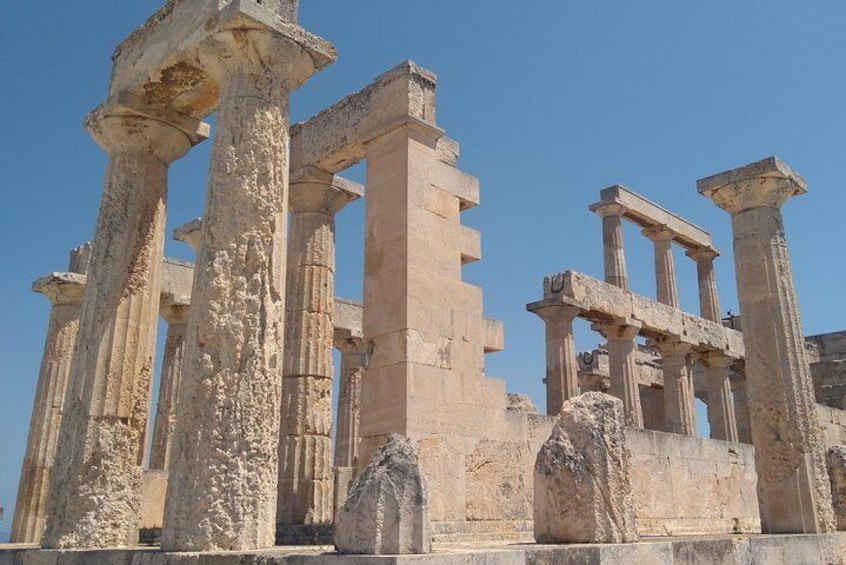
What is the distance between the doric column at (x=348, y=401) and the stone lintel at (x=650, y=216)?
8.35m

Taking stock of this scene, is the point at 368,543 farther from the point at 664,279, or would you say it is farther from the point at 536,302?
the point at 664,279

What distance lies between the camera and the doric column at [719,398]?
72.4 feet

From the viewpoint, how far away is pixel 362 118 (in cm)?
1088

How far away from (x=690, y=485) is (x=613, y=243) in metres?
9.95

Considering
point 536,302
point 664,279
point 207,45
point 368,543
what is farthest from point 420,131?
point 664,279

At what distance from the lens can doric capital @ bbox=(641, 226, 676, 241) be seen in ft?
77.9

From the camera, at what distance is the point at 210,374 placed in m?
6.55

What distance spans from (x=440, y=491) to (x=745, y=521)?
8.36 m

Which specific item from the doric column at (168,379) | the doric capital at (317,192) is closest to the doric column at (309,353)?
the doric capital at (317,192)

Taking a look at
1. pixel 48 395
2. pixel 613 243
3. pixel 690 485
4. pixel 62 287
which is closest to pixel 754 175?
pixel 690 485

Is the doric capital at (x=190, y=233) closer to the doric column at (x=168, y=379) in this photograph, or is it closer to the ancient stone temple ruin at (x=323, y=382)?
the ancient stone temple ruin at (x=323, y=382)

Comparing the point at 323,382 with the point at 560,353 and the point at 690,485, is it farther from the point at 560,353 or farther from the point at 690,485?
the point at 560,353

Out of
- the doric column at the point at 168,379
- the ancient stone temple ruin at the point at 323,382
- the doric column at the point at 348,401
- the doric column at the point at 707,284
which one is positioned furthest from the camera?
the doric column at the point at 707,284

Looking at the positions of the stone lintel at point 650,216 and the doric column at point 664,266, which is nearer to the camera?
the stone lintel at point 650,216
